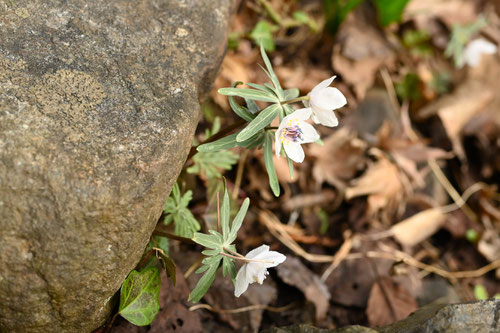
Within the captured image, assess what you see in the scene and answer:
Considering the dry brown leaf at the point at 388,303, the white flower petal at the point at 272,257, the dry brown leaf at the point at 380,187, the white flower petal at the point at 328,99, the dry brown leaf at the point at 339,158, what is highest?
the white flower petal at the point at 328,99

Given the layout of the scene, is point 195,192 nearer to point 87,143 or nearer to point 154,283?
point 154,283

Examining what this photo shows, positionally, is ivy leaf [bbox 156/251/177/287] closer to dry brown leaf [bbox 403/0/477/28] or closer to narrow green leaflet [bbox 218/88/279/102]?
narrow green leaflet [bbox 218/88/279/102]

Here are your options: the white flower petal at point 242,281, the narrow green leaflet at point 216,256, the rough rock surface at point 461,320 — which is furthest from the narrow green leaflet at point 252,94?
the rough rock surface at point 461,320

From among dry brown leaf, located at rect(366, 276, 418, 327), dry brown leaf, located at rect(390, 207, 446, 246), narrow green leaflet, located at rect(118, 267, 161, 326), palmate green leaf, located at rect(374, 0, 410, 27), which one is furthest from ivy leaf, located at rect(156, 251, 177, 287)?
palmate green leaf, located at rect(374, 0, 410, 27)

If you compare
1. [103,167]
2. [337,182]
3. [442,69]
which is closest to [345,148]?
[337,182]

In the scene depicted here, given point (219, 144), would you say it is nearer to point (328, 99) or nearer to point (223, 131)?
point (223, 131)

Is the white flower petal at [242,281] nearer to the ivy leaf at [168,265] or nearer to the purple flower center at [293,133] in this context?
the ivy leaf at [168,265]
